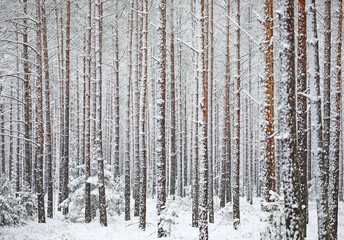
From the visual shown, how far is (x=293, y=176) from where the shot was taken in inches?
227

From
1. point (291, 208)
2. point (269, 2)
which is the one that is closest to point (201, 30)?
point (269, 2)

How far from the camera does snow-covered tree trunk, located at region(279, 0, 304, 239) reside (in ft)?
18.8

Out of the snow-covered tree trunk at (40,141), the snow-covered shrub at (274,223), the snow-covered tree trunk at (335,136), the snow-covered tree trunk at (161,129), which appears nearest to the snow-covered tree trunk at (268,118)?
the snow-covered shrub at (274,223)

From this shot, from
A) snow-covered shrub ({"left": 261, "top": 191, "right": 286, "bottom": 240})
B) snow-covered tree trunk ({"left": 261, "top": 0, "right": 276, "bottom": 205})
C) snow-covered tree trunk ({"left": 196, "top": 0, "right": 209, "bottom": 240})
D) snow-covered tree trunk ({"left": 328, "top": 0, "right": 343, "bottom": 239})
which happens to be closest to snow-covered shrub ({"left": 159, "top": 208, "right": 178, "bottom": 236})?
snow-covered tree trunk ({"left": 196, "top": 0, "right": 209, "bottom": 240})

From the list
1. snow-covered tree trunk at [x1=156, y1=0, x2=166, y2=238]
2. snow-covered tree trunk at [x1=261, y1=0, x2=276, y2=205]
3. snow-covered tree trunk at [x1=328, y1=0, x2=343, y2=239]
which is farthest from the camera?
snow-covered tree trunk at [x1=328, y1=0, x2=343, y2=239]

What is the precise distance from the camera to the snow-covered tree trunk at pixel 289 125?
574 cm

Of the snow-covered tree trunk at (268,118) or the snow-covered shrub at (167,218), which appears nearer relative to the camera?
the snow-covered tree trunk at (268,118)

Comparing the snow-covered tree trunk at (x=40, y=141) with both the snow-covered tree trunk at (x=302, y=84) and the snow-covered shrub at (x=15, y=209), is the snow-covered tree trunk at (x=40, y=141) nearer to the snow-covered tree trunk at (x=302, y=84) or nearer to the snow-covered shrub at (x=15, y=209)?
the snow-covered shrub at (x=15, y=209)

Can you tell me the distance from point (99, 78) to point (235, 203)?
8396 millimetres

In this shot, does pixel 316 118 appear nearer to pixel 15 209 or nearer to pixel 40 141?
pixel 40 141

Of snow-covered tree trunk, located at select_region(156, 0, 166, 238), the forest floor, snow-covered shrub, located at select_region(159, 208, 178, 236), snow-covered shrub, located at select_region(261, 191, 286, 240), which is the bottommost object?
the forest floor

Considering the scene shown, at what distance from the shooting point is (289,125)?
5.82 m

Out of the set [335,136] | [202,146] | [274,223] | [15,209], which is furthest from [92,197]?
[335,136]

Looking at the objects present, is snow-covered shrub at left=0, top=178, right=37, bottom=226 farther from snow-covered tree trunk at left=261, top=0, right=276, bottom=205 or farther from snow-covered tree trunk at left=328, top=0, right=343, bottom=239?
snow-covered tree trunk at left=328, top=0, right=343, bottom=239
